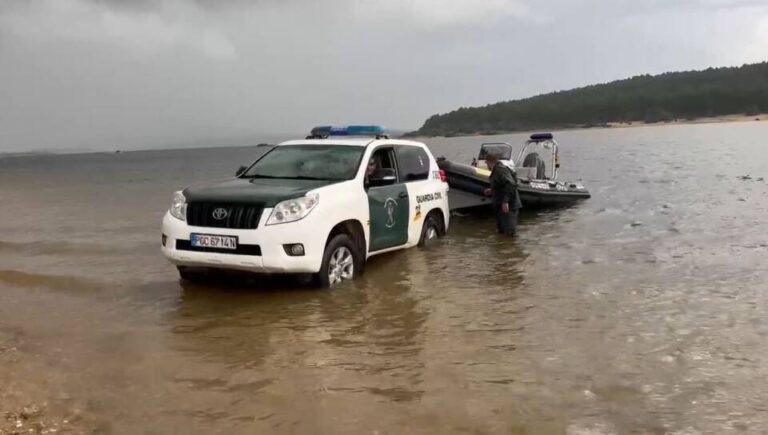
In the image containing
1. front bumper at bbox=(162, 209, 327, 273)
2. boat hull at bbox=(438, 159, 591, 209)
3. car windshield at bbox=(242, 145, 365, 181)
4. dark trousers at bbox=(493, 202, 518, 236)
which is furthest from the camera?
boat hull at bbox=(438, 159, 591, 209)

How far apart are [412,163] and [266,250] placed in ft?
12.0

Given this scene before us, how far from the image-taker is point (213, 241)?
23.4ft

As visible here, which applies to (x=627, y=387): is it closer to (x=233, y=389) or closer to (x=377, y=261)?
(x=233, y=389)

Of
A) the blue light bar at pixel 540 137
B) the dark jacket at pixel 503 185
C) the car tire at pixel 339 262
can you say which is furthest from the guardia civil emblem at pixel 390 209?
Answer: the blue light bar at pixel 540 137

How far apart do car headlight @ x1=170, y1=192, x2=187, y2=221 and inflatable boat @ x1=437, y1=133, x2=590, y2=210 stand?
659 cm

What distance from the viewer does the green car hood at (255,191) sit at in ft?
23.5

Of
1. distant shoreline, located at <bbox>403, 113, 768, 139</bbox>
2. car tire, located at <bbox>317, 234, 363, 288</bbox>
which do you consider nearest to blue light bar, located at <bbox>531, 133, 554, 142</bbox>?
car tire, located at <bbox>317, 234, 363, 288</bbox>

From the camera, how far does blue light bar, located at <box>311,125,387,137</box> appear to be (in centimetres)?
988

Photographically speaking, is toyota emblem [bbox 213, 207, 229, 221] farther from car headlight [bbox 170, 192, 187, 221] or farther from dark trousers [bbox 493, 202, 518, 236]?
dark trousers [bbox 493, 202, 518, 236]

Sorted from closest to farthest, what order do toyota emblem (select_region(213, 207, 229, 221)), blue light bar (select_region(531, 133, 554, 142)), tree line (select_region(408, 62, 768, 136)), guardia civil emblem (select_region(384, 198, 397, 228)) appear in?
toyota emblem (select_region(213, 207, 229, 221))
guardia civil emblem (select_region(384, 198, 397, 228))
blue light bar (select_region(531, 133, 554, 142))
tree line (select_region(408, 62, 768, 136))

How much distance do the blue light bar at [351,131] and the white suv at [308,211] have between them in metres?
0.02

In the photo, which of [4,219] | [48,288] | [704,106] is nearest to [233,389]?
[48,288]

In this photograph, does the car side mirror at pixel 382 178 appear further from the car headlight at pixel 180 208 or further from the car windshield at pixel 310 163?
the car headlight at pixel 180 208

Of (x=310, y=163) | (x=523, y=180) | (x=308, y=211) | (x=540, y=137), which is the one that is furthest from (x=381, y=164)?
(x=540, y=137)
